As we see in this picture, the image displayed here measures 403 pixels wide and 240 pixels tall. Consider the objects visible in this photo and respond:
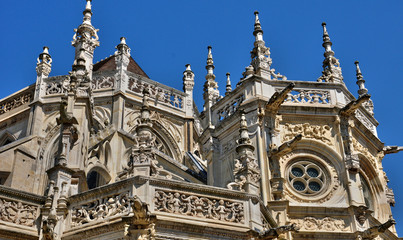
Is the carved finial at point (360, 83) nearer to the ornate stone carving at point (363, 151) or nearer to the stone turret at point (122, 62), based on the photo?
the ornate stone carving at point (363, 151)

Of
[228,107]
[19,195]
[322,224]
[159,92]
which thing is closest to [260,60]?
[228,107]

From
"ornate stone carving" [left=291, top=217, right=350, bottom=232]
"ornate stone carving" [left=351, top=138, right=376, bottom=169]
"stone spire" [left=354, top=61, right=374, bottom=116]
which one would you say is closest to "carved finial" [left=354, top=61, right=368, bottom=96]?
"stone spire" [left=354, top=61, right=374, bottom=116]

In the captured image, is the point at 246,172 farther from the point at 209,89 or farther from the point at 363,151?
the point at 209,89

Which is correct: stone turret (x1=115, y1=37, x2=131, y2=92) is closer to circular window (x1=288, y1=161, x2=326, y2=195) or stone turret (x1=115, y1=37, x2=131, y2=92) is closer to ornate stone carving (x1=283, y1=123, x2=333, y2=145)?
ornate stone carving (x1=283, y1=123, x2=333, y2=145)

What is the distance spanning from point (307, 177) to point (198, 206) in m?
6.21

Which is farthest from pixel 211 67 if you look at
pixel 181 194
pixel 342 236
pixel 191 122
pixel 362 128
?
pixel 181 194

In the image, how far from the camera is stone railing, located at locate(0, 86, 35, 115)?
22.9 meters

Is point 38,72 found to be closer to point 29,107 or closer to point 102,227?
point 29,107

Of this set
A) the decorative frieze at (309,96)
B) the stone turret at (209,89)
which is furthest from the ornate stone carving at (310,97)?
the stone turret at (209,89)

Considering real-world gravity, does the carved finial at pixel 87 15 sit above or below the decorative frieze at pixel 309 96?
above

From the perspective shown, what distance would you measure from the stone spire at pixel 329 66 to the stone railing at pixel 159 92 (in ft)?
25.0

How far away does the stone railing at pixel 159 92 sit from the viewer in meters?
24.0

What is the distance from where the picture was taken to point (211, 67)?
25203 millimetres

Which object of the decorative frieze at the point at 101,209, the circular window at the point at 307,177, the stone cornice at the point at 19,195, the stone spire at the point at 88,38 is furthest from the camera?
the stone spire at the point at 88,38
